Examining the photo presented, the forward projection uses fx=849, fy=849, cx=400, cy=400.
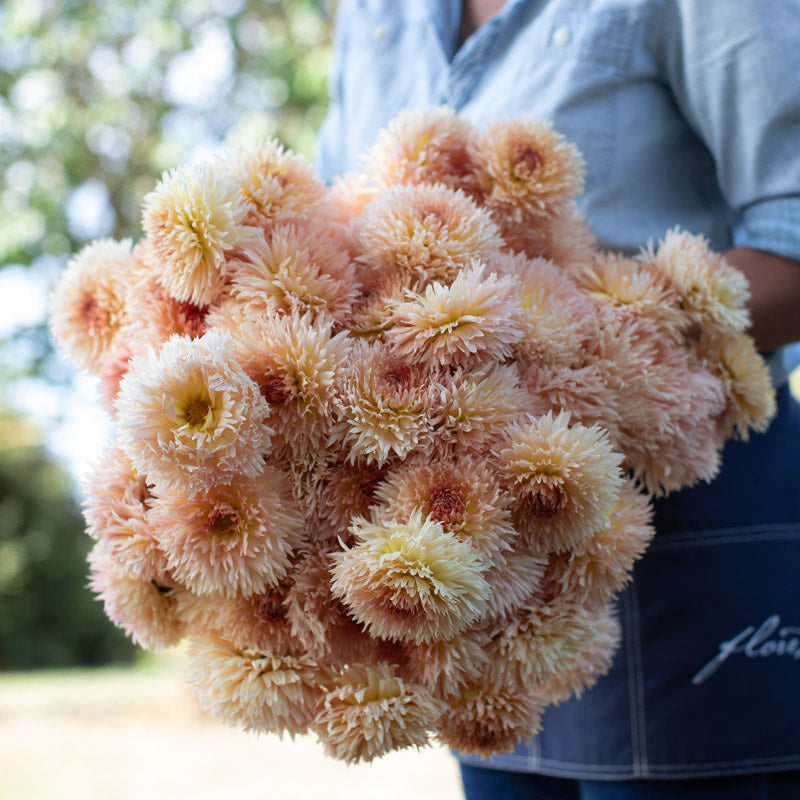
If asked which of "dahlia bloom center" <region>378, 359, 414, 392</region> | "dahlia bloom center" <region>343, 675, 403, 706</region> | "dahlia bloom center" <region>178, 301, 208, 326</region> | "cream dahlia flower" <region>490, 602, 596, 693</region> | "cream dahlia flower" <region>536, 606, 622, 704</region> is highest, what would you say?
"dahlia bloom center" <region>178, 301, 208, 326</region>

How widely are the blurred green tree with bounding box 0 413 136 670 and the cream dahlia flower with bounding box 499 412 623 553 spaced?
701 centimetres

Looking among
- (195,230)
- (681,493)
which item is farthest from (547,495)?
(681,493)

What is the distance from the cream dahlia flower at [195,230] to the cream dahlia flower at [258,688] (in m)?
0.28

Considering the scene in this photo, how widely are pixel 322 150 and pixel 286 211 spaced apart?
0.67m

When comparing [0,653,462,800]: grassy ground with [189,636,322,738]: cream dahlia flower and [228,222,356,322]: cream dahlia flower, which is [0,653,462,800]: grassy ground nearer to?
[189,636,322,738]: cream dahlia flower

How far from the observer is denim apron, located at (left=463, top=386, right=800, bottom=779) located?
3.10 feet

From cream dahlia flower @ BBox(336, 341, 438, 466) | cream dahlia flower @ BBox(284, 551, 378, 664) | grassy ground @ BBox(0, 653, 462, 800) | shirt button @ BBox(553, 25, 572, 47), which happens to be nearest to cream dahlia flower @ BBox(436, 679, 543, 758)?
cream dahlia flower @ BBox(284, 551, 378, 664)

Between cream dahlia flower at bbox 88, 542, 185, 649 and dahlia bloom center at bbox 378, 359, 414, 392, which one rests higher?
dahlia bloom center at bbox 378, 359, 414, 392

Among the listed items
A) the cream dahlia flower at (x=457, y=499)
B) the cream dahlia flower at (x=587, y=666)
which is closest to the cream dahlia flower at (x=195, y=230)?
the cream dahlia flower at (x=457, y=499)

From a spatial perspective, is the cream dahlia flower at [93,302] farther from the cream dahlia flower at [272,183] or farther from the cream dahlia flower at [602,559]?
the cream dahlia flower at [602,559]

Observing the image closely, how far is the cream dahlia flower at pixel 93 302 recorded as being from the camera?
29.4 inches

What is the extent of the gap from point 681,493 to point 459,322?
486 mm

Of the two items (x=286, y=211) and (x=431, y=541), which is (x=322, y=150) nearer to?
(x=286, y=211)

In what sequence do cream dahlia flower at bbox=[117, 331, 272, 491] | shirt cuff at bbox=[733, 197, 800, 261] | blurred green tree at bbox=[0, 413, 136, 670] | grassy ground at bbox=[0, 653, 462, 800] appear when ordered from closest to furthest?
cream dahlia flower at bbox=[117, 331, 272, 491] → shirt cuff at bbox=[733, 197, 800, 261] → grassy ground at bbox=[0, 653, 462, 800] → blurred green tree at bbox=[0, 413, 136, 670]
